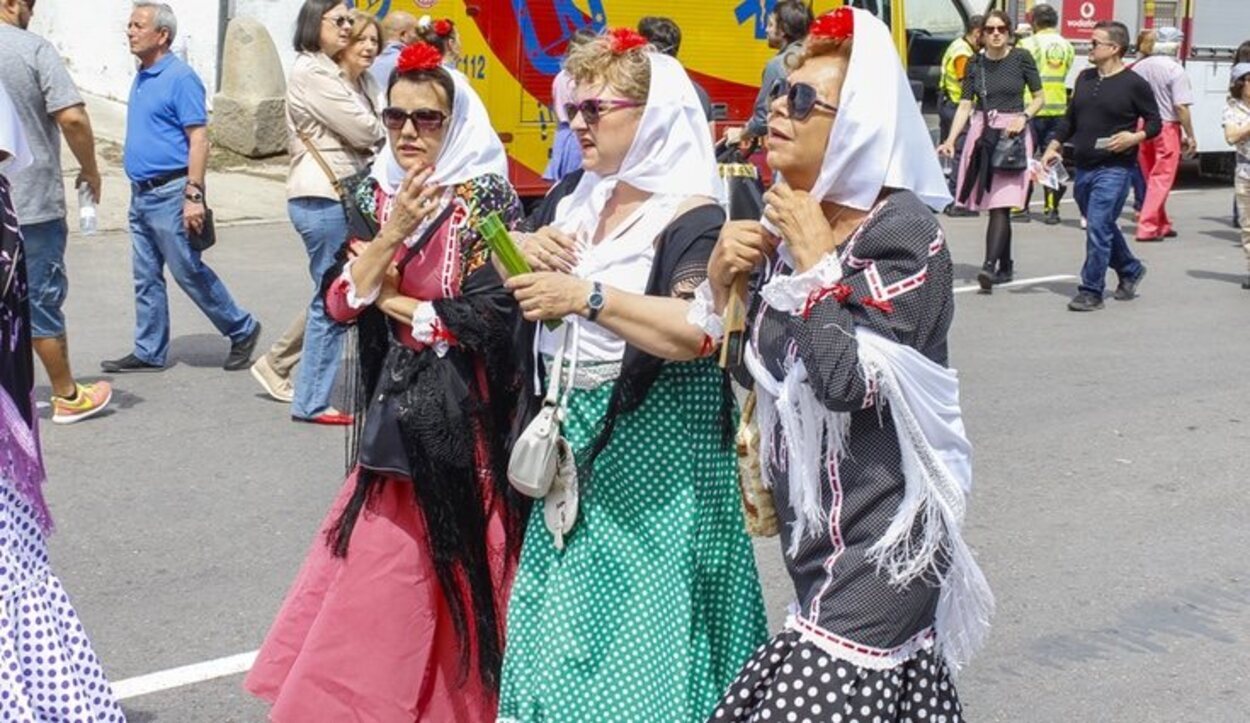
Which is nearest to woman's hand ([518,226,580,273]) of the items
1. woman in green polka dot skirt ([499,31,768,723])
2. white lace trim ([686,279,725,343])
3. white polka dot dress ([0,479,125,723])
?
woman in green polka dot skirt ([499,31,768,723])

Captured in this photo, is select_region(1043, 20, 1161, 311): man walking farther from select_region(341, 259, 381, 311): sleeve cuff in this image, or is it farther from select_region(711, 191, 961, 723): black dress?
select_region(711, 191, 961, 723): black dress

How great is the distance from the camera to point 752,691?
324 centimetres

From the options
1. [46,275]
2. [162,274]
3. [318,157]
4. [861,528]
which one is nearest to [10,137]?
[861,528]

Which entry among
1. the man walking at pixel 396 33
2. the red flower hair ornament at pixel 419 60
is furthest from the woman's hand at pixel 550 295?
the man walking at pixel 396 33

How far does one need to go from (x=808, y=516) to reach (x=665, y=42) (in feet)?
22.3

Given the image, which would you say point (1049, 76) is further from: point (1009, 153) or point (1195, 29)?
point (1009, 153)

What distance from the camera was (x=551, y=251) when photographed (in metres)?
3.82

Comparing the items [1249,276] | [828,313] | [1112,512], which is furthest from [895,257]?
[1249,276]

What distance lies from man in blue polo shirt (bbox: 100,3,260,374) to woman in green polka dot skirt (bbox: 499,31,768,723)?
4721 millimetres

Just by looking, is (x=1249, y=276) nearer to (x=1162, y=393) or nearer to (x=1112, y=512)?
(x=1162, y=393)

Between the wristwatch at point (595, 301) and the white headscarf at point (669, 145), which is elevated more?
the white headscarf at point (669, 145)

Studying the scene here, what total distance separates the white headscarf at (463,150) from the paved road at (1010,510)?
1556 mm

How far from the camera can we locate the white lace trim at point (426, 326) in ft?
13.6

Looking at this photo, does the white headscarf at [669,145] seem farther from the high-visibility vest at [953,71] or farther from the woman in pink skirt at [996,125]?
the high-visibility vest at [953,71]
